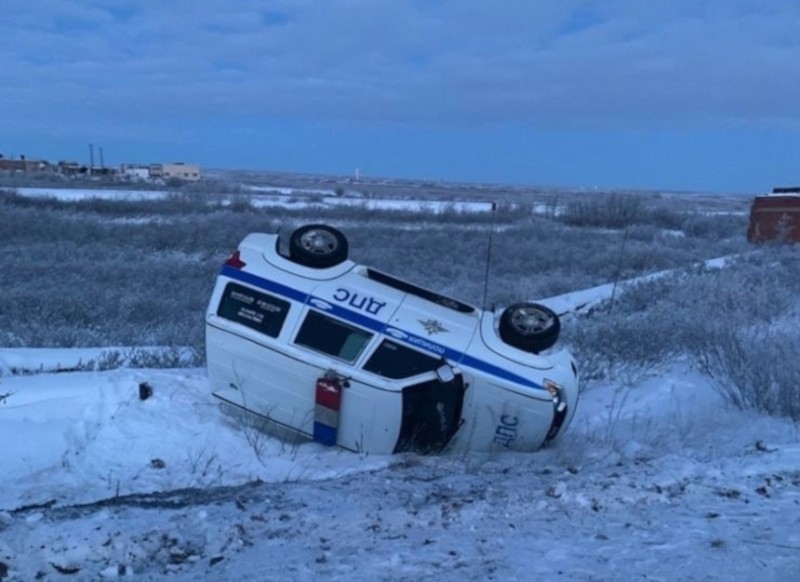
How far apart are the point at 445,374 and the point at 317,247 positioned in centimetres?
155

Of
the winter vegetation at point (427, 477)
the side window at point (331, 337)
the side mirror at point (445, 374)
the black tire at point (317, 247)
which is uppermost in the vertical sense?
the black tire at point (317, 247)

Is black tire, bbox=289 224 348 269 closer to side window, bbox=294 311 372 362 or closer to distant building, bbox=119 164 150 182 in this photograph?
side window, bbox=294 311 372 362

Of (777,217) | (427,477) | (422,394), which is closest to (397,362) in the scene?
(422,394)

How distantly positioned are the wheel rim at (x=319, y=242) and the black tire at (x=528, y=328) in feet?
4.93

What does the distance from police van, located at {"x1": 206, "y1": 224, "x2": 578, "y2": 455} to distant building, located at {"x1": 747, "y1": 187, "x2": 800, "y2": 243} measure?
77.1 feet

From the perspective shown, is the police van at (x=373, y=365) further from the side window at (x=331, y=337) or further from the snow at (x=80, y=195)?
the snow at (x=80, y=195)

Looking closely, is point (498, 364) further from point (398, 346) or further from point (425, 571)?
point (425, 571)

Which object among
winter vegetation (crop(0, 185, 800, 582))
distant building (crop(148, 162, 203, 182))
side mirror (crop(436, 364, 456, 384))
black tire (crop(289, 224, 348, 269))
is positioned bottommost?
distant building (crop(148, 162, 203, 182))

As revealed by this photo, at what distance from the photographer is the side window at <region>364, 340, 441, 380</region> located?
6.36m

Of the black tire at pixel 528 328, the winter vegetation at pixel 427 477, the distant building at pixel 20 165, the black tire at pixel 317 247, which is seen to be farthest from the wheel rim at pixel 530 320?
the distant building at pixel 20 165

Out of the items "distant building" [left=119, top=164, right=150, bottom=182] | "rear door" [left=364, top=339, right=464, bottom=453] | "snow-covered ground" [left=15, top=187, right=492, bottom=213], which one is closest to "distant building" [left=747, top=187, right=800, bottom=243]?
"snow-covered ground" [left=15, top=187, right=492, bottom=213]

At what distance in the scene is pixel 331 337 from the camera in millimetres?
6477

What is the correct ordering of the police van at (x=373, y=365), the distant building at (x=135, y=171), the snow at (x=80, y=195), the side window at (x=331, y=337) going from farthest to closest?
1. the distant building at (x=135, y=171)
2. the snow at (x=80, y=195)
3. the side window at (x=331, y=337)
4. the police van at (x=373, y=365)

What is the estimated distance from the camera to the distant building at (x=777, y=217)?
27.5 metres
